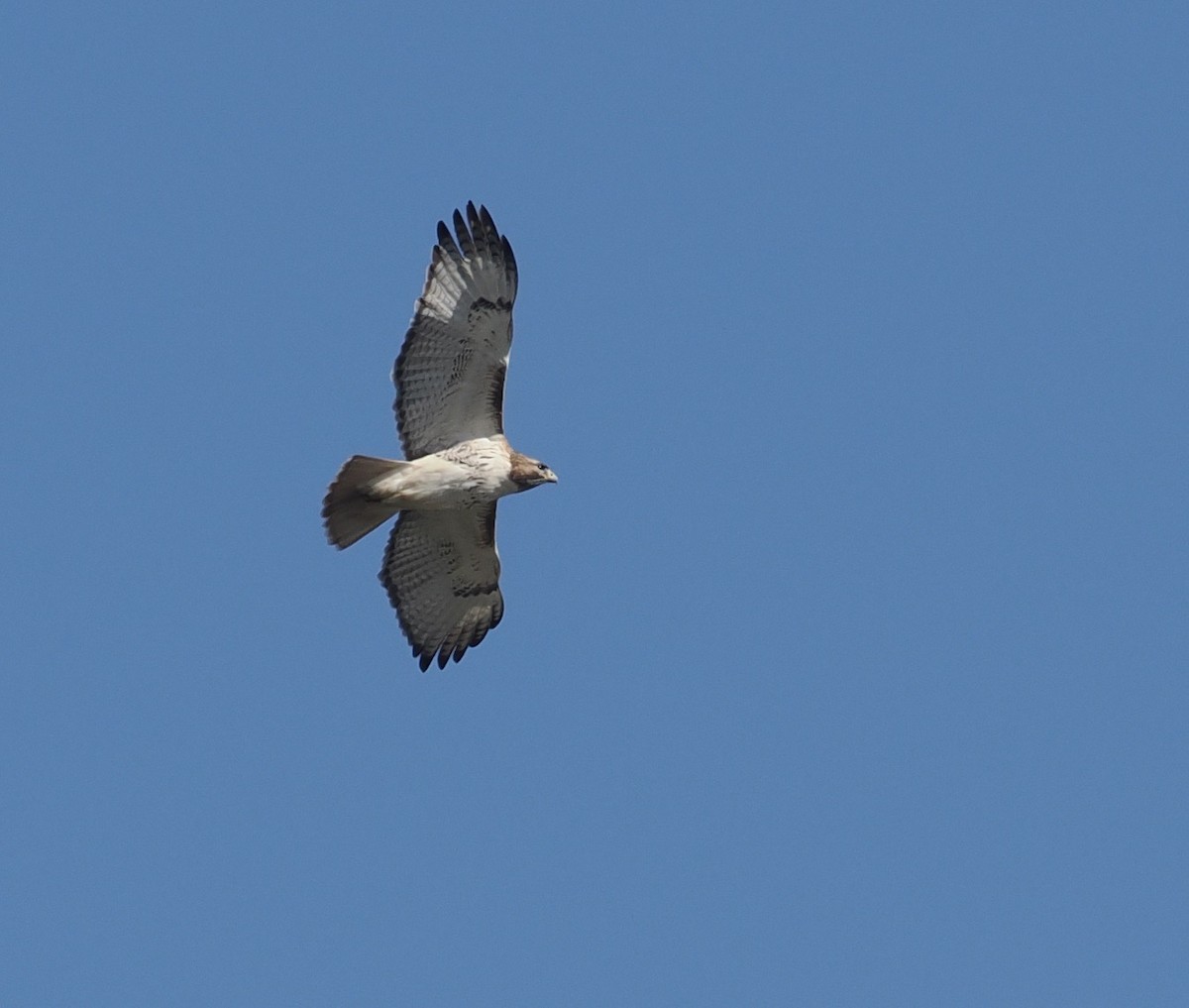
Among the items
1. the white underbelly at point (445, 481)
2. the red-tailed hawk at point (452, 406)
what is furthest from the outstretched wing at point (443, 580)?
the white underbelly at point (445, 481)

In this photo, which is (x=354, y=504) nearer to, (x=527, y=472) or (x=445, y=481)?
(x=445, y=481)

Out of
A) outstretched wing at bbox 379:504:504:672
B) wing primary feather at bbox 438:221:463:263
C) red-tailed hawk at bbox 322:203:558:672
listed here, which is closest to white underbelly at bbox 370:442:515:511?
red-tailed hawk at bbox 322:203:558:672

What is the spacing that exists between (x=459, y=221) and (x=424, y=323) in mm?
802

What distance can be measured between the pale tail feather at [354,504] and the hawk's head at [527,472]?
0.84 m

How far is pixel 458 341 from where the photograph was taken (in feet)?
52.2

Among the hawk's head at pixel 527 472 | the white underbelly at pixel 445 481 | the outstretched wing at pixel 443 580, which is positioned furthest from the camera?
the outstretched wing at pixel 443 580

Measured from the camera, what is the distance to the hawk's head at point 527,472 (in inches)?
637

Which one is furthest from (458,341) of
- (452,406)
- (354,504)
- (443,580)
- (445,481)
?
(443,580)

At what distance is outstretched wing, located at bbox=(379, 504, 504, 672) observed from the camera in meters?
17.1

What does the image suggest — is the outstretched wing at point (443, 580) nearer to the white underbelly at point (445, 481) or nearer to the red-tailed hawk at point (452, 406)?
the red-tailed hawk at point (452, 406)

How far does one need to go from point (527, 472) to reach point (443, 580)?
5.67 ft

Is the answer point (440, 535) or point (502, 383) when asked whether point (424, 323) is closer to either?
point (502, 383)

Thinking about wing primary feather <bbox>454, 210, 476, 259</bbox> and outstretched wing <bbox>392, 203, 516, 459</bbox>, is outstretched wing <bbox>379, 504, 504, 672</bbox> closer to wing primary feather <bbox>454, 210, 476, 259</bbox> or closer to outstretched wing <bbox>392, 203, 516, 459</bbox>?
outstretched wing <bbox>392, 203, 516, 459</bbox>

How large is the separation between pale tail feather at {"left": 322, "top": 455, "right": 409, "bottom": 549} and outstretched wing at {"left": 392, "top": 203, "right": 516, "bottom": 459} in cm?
44
